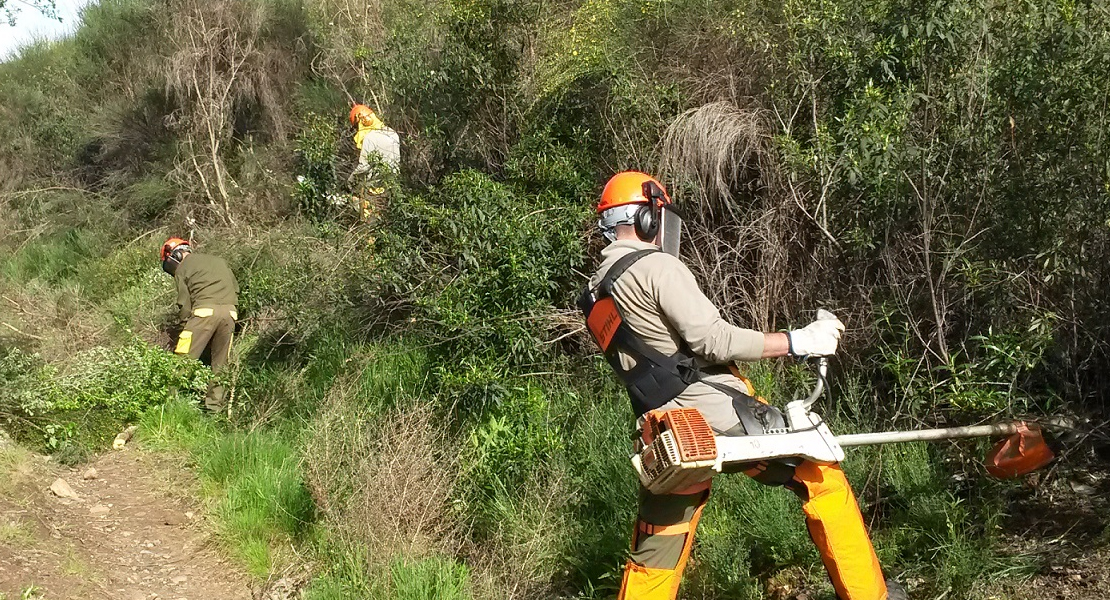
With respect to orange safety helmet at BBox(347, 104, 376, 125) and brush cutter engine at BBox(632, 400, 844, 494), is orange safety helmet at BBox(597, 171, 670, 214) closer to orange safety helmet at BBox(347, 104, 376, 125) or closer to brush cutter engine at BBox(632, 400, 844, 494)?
brush cutter engine at BBox(632, 400, 844, 494)

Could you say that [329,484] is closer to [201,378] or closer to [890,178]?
[201,378]

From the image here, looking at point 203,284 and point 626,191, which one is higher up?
point 626,191

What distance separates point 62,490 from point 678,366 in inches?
191

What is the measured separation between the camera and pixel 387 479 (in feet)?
16.8

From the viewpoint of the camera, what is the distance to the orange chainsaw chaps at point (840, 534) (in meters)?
3.35

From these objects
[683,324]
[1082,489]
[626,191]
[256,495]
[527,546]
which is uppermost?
[626,191]

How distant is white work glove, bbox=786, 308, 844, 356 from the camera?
11.1 feet

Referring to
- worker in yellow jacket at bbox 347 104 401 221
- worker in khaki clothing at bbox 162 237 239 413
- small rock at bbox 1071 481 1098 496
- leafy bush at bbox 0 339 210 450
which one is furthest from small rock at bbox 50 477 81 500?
small rock at bbox 1071 481 1098 496

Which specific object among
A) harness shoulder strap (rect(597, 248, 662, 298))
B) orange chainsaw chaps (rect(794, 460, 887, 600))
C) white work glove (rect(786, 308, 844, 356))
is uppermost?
harness shoulder strap (rect(597, 248, 662, 298))

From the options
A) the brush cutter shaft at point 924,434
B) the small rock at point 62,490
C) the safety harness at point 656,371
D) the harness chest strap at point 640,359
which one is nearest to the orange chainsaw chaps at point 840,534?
the brush cutter shaft at point 924,434

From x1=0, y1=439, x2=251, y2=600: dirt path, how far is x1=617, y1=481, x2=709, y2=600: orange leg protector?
2.76 meters

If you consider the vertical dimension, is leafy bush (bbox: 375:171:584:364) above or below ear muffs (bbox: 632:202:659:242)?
below

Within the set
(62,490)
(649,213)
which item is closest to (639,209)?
(649,213)

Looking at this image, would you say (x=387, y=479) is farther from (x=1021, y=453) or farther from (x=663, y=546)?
(x=1021, y=453)
